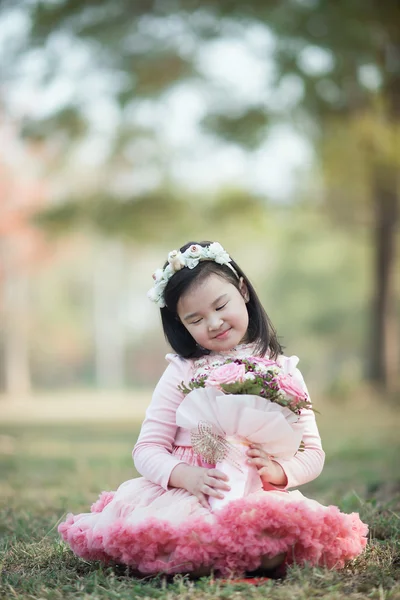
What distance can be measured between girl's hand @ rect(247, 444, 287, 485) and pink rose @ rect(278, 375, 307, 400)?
0.19m

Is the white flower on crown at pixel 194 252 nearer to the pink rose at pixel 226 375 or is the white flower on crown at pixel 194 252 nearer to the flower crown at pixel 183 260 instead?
A: the flower crown at pixel 183 260

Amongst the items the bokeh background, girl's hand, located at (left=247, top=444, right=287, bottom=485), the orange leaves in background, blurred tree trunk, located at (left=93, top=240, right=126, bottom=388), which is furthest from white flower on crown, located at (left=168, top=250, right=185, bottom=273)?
blurred tree trunk, located at (left=93, top=240, right=126, bottom=388)

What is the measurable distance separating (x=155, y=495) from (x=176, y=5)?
413 inches

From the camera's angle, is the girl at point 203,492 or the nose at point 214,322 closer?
the girl at point 203,492

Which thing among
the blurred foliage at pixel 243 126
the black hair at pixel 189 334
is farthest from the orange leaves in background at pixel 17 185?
the black hair at pixel 189 334

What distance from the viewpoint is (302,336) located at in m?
26.7

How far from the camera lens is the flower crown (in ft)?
8.54

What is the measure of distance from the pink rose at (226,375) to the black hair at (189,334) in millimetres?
343

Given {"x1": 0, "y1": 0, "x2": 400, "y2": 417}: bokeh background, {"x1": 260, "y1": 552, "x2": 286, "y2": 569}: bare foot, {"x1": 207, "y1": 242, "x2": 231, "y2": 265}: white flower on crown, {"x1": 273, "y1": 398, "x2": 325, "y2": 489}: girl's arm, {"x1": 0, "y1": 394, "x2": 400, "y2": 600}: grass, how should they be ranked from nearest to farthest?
{"x1": 0, "y1": 394, "x2": 400, "y2": 600}: grass < {"x1": 260, "y1": 552, "x2": 286, "y2": 569}: bare foot < {"x1": 273, "y1": 398, "x2": 325, "y2": 489}: girl's arm < {"x1": 207, "y1": 242, "x2": 231, "y2": 265}: white flower on crown < {"x1": 0, "y1": 0, "x2": 400, "y2": 417}: bokeh background

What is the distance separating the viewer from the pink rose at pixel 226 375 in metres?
2.26

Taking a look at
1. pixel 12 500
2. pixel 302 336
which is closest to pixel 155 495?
pixel 12 500

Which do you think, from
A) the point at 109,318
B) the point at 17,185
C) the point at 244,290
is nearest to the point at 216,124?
the point at 17,185

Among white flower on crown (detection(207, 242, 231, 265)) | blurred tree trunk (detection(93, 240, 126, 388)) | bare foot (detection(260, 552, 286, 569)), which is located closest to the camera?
bare foot (detection(260, 552, 286, 569))

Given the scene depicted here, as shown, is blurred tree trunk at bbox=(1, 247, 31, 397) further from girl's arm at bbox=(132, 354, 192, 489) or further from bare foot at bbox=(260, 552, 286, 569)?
bare foot at bbox=(260, 552, 286, 569)
